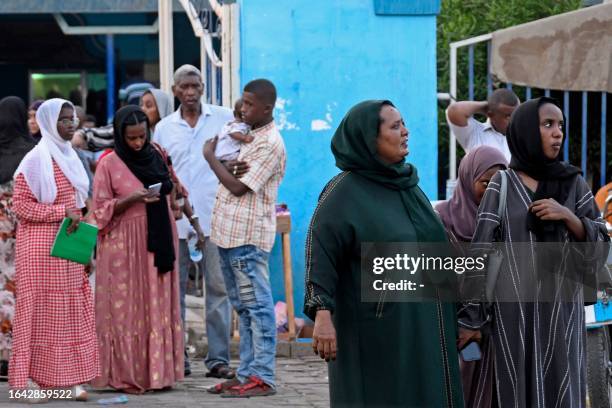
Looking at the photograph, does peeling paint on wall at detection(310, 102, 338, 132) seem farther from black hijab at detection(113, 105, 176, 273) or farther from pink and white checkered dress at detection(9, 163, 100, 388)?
pink and white checkered dress at detection(9, 163, 100, 388)

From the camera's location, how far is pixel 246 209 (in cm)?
832

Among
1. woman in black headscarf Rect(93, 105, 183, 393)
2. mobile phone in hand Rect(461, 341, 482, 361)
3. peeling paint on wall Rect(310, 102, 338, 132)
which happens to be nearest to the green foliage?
peeling paint on wall Rect(310, 102, 338, 132)

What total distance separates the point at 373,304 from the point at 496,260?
0.77 metres

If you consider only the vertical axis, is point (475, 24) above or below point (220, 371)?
above

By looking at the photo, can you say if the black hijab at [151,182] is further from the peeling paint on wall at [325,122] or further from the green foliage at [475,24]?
the green foliage at [475,24]

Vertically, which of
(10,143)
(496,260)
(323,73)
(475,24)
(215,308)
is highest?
(475,24)

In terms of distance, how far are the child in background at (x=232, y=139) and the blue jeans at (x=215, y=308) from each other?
876 millimetres

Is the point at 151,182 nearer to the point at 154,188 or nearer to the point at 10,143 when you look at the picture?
the point at 154,188

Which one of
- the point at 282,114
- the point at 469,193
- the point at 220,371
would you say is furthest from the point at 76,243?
the point at 282,114

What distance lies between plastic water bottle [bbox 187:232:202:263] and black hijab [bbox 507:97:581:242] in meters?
3.77

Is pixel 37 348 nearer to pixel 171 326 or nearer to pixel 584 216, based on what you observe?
pixel 171 326

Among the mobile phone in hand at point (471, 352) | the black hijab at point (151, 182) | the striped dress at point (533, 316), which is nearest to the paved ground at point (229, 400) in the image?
the black hijab at point (151, 182)

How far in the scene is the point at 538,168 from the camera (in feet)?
19.3

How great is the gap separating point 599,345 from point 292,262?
3661 mm
